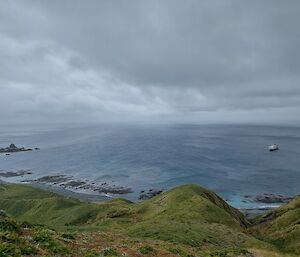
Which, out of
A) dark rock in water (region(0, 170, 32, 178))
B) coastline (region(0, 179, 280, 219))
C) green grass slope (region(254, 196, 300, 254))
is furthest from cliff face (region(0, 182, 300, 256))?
dark rock in water (region(0, 170, 32, 178))

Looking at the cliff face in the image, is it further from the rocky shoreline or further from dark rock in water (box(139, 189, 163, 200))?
dark rock in water (box(139, 189, 163, 200))

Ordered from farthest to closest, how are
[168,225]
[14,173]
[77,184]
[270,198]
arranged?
[14,173]
[77,184]
[270,198]
[168,225]

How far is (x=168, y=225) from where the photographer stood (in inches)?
1738

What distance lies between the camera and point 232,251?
102 ft

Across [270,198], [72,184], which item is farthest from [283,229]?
[72,184]

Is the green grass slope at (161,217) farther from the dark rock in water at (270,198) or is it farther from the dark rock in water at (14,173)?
the dark rock in water at (14,173)

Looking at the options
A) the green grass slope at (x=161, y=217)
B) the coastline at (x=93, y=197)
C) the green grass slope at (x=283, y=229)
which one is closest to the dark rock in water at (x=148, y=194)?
the coastline at (x=93, y=197)

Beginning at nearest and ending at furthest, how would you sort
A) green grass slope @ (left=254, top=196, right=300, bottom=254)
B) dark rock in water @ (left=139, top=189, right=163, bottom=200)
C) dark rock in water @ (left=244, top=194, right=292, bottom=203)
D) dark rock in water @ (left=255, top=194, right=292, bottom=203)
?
green grass slope @ (left=254, top=196, right=300, bottom=254)
dark rock in water @ (left=255, top=194, right=292, bottom=203)
dark rock in water @ (left=244, top=194, right=292, bottom=203)
dark rock in water @ (left=139, top=189, right=163, bottom=200)

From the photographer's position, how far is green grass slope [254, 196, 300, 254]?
4869cm

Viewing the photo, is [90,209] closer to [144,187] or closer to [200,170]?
[144,187]

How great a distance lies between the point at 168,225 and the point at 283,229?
26755 mm

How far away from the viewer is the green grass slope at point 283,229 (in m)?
48.7

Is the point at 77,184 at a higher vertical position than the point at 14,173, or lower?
lower

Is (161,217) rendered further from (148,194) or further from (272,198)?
(272,198)
